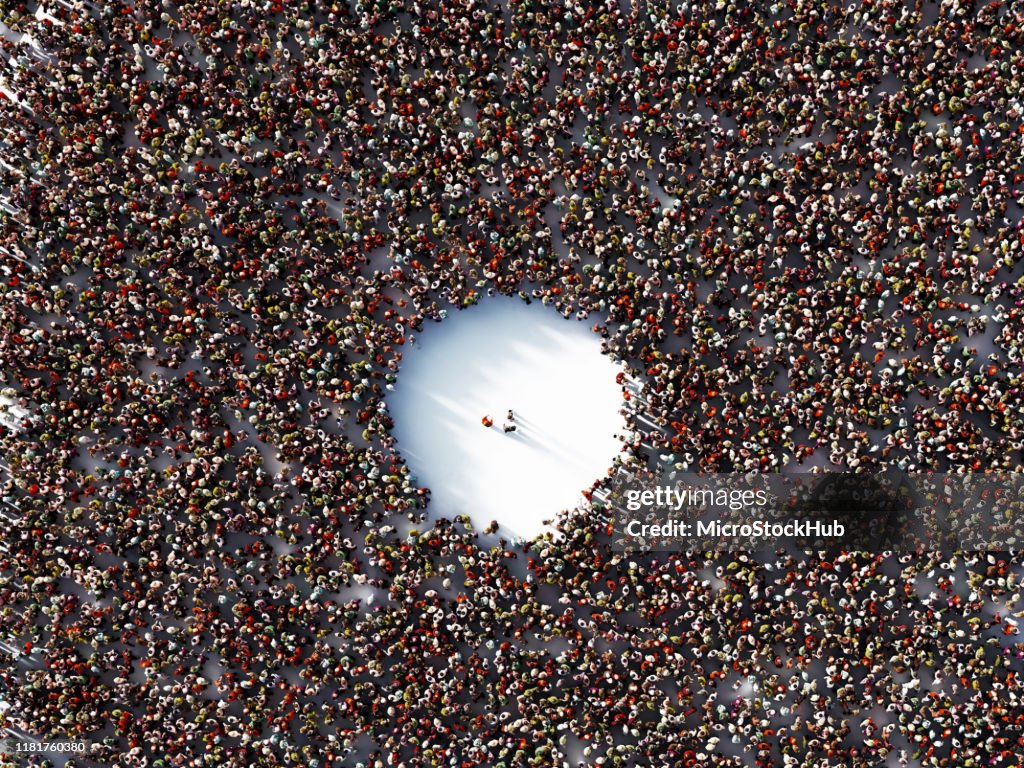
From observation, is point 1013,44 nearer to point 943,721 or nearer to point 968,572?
point 968,572

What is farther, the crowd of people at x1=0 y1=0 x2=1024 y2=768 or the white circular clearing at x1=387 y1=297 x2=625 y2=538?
the white circular clearing at x1=387 y1=297 x2=625 y2=538

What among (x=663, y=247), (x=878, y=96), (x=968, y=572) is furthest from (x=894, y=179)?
(x=968, y=572)

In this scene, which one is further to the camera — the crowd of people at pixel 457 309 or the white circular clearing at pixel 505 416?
the white circular clearing at pixel 505 416

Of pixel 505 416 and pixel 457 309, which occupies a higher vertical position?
pixel 457 309
